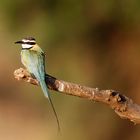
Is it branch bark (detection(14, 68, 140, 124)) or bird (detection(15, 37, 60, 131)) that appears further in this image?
bird (detection(15, 37, 60, 131))

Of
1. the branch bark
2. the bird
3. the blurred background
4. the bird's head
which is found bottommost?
the blurred background

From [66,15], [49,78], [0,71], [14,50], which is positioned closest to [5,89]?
[0,71]

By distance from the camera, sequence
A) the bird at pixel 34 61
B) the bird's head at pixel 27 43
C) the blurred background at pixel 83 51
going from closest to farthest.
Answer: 1. the bird at pixel 34 61
2. the bird's head at pixel 27 43
3. the blurred background at pixel 83 51

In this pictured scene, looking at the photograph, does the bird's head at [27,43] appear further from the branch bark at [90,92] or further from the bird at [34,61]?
the branch bark at [90,92]

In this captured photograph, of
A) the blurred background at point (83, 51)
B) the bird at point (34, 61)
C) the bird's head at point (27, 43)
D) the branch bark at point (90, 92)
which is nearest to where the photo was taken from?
the branch bark at point (90, 92)

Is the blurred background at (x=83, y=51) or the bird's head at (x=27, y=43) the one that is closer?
the bird's head at (x=27, y=43)

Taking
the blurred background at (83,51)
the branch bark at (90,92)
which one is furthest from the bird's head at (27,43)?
the blurred background at (83,51)

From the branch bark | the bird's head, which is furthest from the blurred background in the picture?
the branch bark

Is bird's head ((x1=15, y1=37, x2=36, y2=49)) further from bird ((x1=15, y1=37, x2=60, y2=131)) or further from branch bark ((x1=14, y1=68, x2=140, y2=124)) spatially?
branch bark ((x1=14, y1=68, x2=140, y2=124))

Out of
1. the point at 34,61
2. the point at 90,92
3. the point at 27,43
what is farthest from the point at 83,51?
the point at 90,92
